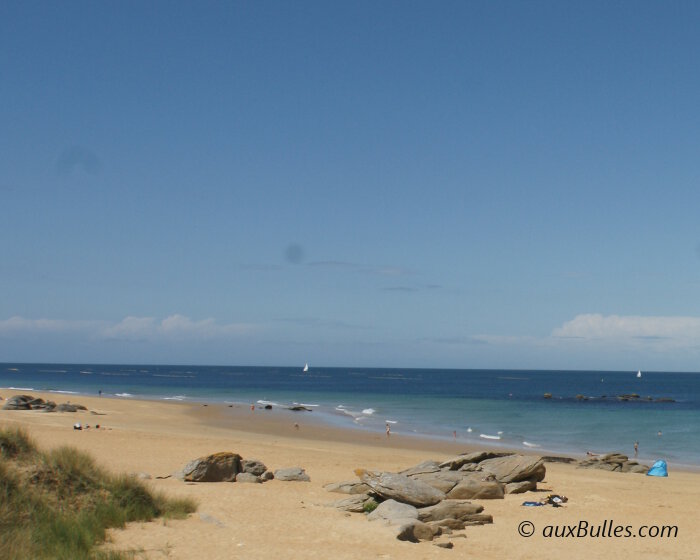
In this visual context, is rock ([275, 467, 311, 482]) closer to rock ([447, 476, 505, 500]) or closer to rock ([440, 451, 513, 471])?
rock ([440, 451, 513, 471])

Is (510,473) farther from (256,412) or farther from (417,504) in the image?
(256,412)

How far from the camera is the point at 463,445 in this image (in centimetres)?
3847

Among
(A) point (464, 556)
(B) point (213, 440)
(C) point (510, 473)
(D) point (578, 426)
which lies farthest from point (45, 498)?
(D) point (578, 426)

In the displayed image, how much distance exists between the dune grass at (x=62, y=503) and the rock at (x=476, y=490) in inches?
276

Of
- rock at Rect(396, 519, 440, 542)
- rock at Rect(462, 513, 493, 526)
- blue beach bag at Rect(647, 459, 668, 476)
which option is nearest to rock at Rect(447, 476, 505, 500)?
rock at Rect(462, 513, 493, 526)

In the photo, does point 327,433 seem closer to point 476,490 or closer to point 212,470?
point 212,470

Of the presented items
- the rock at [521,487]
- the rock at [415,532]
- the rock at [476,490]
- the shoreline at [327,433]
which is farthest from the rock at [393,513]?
the shoreline at [327,433]

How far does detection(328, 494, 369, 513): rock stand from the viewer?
52.3ft

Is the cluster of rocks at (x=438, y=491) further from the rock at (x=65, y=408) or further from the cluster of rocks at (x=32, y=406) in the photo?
the cluster of rocks at (x=32, y=406)

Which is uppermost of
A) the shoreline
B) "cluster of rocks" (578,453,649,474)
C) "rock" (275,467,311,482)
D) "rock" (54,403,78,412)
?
"rock" (275,467,311,482)

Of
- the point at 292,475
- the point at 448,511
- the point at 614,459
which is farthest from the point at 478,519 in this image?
the point at 614,459

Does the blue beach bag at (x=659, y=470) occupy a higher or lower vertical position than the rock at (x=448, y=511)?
lower

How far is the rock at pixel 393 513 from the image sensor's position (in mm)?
14298

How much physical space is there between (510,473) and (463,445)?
18302mm
